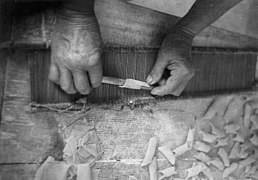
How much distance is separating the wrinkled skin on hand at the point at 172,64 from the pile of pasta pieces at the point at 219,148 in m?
0.18

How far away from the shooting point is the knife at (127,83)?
1.12m

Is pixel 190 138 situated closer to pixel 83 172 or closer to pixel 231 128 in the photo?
pixel 231 128

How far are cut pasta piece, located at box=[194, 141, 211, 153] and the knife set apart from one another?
0.90ft

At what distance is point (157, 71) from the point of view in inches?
46.1

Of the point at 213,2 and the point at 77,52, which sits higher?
the point at 213,2

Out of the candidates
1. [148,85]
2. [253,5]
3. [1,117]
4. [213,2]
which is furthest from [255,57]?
[1,117]

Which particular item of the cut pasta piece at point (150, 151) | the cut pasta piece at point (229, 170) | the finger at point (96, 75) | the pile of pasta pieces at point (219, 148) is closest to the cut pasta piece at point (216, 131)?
the pile of pasta pieces at point (219, 148)

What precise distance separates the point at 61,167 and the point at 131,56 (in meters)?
0.37

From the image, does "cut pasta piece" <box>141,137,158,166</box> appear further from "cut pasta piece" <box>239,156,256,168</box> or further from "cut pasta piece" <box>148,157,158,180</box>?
"cut pasta piece" <box>239,156,256,168</box>

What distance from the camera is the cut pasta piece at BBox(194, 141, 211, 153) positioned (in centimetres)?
132

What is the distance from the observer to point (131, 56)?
117 cm

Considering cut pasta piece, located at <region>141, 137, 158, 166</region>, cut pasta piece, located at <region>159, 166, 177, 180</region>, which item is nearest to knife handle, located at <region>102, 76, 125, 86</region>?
cut pasta piece, located at <region>141, 137, 158, 166</region>

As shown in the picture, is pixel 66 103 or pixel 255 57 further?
pixel 255 57

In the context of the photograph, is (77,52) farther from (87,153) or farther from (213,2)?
(213,2)
